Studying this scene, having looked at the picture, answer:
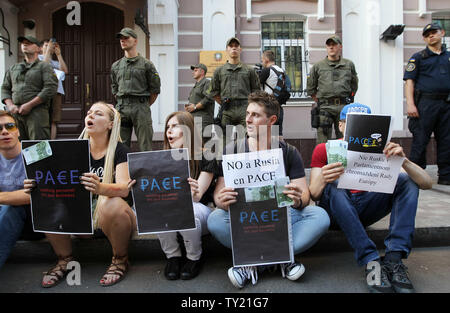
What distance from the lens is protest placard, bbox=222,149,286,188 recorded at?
2.01 metres

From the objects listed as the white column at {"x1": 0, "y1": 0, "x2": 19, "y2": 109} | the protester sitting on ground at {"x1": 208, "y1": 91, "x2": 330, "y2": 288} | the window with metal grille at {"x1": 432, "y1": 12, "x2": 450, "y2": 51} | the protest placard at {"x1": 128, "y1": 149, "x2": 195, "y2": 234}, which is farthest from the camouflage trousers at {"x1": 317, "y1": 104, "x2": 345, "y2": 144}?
the white column at {"x1": 0, "y1": 0, "x2": 19, "y2": 109}

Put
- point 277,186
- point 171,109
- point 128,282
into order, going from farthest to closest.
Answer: point 171,109, point 128,282, point 277,186

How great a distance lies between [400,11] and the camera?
6781mm

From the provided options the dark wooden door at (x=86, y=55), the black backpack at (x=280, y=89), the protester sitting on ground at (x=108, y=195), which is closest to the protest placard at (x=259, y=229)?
the protester sitting on ground at (x=108, y=195)

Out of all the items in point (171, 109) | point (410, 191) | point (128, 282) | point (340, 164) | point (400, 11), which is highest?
point (400, 11)

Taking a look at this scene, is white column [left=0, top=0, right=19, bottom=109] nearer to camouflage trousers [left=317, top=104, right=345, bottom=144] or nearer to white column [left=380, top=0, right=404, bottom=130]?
camouflage trousers [left=317, top=104, right=345, bottom=144]

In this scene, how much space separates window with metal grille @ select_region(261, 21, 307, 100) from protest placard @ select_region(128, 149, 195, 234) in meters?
5.49

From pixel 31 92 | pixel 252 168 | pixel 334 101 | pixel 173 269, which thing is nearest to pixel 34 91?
pixel 31 92

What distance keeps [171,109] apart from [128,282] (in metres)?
4.65

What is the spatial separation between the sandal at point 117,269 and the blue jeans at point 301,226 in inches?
25.9

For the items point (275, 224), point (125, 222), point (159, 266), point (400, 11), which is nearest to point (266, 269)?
point (275, 224)

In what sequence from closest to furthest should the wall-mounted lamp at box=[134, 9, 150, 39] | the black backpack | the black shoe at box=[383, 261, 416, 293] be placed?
the black shoe at box=[383, 261, 416, 293] < the black backpack < the wall-mounted lamp at box=[134, 9, 150, 39]

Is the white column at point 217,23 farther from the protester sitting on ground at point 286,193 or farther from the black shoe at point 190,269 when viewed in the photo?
the black shoe at point 190,269

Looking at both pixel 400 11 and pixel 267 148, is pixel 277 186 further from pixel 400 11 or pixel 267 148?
pixel 400 11
